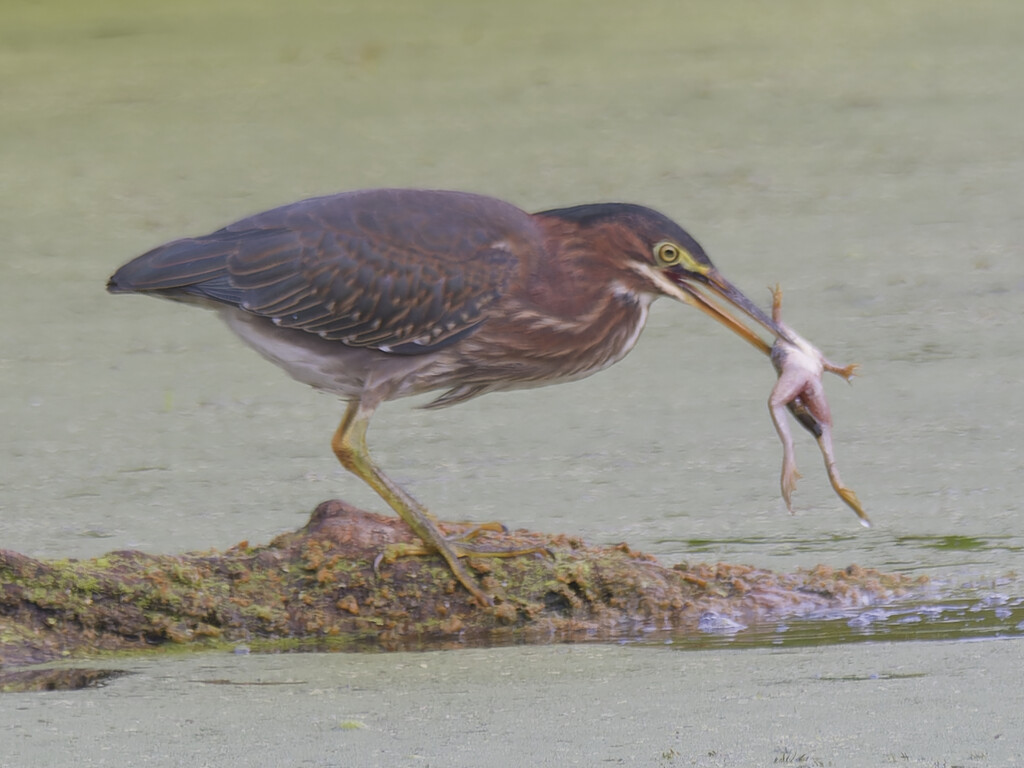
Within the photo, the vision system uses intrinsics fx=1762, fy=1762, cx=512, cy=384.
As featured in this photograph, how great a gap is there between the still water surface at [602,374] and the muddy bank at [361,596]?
0.40ft

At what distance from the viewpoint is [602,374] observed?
4562 mm

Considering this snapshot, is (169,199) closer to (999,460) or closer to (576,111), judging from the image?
(576,111)

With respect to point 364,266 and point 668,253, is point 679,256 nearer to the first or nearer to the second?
point 668,253

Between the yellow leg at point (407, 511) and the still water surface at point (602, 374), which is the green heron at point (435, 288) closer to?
the yellow leg at point (407, 511)

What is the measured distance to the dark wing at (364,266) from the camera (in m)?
3.22

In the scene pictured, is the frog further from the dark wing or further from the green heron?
the dark wing

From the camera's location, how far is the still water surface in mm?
2461

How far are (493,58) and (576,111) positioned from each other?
24.5 inches

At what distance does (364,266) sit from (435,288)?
176mm

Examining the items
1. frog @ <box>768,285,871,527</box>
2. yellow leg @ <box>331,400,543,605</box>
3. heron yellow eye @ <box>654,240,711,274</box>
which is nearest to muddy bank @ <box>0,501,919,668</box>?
yellow leg @ <box>331,400,543,605</box>

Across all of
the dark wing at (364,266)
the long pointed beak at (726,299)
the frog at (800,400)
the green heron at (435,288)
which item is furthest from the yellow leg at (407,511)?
the long pointed beak at (726,299)

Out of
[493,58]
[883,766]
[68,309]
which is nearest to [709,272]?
[883,766]

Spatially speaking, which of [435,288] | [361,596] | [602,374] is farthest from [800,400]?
[602,374]

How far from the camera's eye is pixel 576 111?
6203 mm
